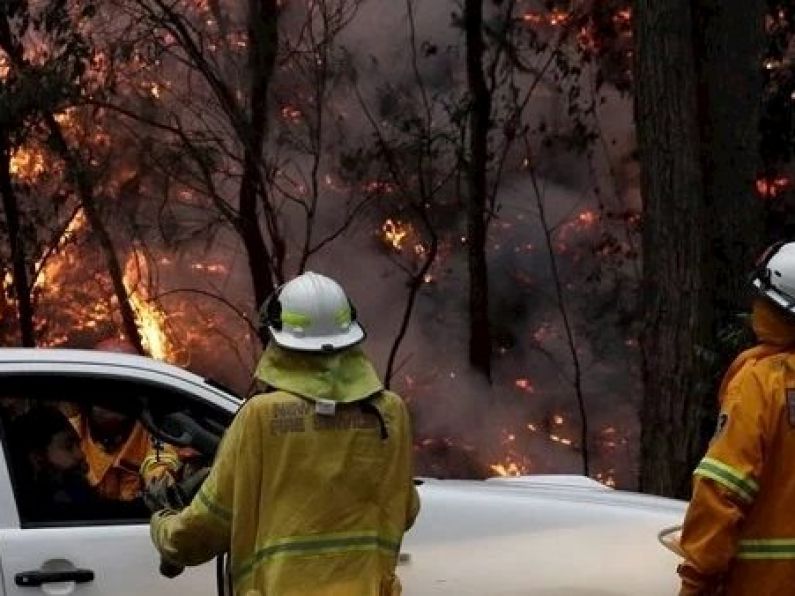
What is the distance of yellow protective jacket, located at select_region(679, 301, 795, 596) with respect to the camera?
3.32m

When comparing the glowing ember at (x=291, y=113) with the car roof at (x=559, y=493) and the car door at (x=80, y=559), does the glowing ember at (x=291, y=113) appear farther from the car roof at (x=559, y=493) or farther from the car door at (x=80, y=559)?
the car door at (x=80, y=559)

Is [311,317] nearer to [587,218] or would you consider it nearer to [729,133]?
[729,133]

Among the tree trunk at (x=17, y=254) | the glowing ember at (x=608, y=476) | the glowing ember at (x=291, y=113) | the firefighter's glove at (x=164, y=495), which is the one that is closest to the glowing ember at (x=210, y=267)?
the tree trunk at (x=17, y=254)

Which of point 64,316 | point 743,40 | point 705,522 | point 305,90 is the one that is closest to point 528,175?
point 305,90

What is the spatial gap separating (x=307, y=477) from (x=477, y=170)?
456 inches

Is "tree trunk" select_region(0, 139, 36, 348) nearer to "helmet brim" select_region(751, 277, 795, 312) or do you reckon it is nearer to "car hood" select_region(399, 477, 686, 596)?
"car hood" select_region(399, 477, 686, 596)

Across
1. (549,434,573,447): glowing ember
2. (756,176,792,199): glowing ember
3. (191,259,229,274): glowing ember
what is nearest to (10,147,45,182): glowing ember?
(191,259,229,274): glowing ember

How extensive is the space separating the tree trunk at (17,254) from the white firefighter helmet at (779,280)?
1232 cm

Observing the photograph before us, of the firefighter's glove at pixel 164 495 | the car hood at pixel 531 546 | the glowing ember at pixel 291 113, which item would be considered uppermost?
the glowing ember at pixel 291 113

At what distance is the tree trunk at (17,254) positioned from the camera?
592 inches

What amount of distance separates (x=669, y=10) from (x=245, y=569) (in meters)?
5.20

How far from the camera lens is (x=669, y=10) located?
775 centimetres

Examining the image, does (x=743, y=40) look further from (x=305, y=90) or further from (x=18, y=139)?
(x=18, y=139)

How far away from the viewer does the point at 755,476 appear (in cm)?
336
